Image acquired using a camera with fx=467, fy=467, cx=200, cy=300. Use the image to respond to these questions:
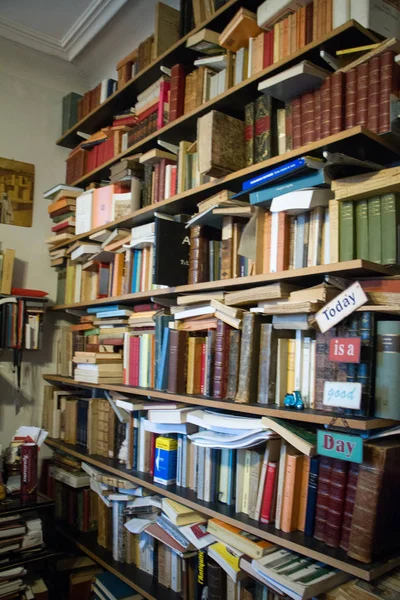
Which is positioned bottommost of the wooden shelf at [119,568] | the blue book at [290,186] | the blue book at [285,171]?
the wooden shelf at [119,568]

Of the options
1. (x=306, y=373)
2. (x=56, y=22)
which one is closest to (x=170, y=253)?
(x=306, y=373)

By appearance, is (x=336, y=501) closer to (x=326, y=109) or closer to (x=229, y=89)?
(x=326, y=109)

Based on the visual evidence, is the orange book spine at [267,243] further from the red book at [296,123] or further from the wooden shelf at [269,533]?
the wooden shelf at [269,533]

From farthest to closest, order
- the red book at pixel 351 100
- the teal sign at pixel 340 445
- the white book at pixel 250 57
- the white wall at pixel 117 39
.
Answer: the white wall at pixel 117 39, the white book at pixel 250 57, the red book at pixel 351 100, the teal sign at pixel 340 445

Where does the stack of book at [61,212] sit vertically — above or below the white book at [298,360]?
above

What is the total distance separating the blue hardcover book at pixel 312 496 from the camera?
4.45ft

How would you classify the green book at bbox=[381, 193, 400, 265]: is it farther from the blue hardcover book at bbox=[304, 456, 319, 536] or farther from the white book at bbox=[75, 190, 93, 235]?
the white book at bbox=[75, 190, 93, 235]

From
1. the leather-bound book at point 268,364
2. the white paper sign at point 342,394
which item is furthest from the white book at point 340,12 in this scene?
the white paper sign at point 342,394

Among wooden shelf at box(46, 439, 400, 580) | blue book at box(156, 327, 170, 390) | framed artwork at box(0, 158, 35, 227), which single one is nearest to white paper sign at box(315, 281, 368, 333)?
wooden shelf at box(46, 439, 400, 580)

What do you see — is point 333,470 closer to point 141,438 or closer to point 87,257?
A: point 141,438

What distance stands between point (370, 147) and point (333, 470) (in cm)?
95

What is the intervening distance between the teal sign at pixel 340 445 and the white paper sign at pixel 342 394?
0.08 meters

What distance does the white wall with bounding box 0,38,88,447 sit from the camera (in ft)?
9.57

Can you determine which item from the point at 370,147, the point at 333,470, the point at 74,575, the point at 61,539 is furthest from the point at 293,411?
the point at 61,539
